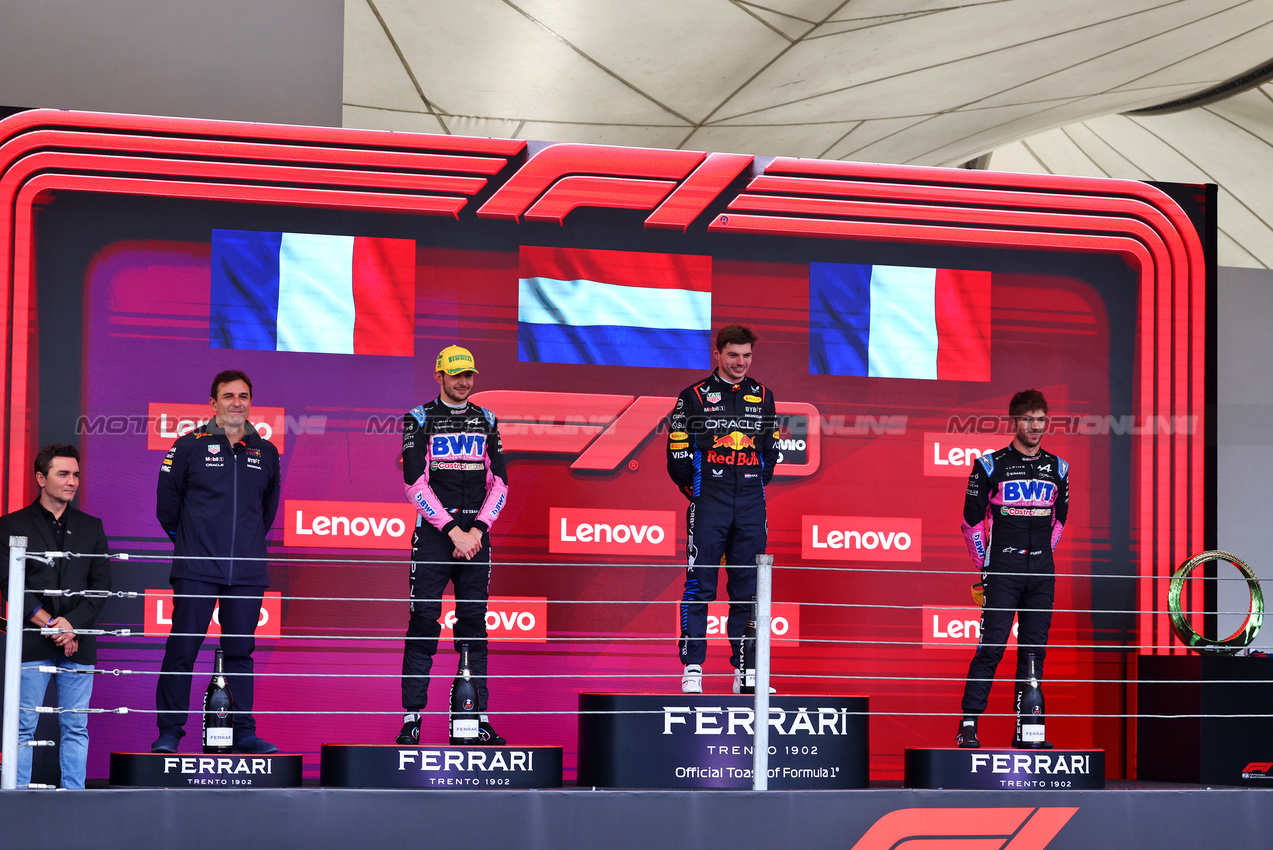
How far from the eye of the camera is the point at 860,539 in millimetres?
5441

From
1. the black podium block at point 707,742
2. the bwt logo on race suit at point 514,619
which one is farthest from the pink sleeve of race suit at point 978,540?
the bwt logo on race suit at point 514,619

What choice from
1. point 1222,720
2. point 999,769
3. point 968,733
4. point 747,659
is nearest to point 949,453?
point 968,733

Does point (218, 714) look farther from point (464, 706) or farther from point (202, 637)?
point (464, 706)

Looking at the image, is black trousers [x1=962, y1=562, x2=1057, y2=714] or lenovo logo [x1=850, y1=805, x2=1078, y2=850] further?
black trousers [x1=962, y1=562, x2=1057, y2=714]

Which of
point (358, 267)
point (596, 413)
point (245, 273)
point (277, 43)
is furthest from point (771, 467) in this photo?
point (277, 43)

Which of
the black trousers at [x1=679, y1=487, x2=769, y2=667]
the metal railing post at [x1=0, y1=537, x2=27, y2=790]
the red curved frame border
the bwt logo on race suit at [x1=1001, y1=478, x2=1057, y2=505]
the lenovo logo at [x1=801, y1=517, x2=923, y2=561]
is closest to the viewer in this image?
the metal railing post at [x1=0, y1=537, x2=27, y2=790]

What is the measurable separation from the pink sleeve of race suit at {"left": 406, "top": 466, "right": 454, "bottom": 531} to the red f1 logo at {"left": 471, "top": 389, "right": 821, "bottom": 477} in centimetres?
101

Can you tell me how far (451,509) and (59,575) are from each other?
1.29 meters

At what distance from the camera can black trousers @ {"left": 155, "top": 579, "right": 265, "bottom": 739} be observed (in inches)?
161

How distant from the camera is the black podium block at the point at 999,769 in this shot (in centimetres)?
402

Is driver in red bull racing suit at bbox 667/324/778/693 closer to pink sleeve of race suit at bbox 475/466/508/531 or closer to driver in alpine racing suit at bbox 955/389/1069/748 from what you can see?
pink sleeve of race suit at bbox 475/466/508/531

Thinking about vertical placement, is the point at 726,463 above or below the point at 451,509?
above

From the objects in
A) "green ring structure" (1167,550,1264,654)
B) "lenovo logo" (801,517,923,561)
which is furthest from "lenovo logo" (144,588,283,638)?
"green ring structure" (1167,550,1264,654)

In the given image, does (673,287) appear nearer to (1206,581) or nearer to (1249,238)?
(1206,581)
